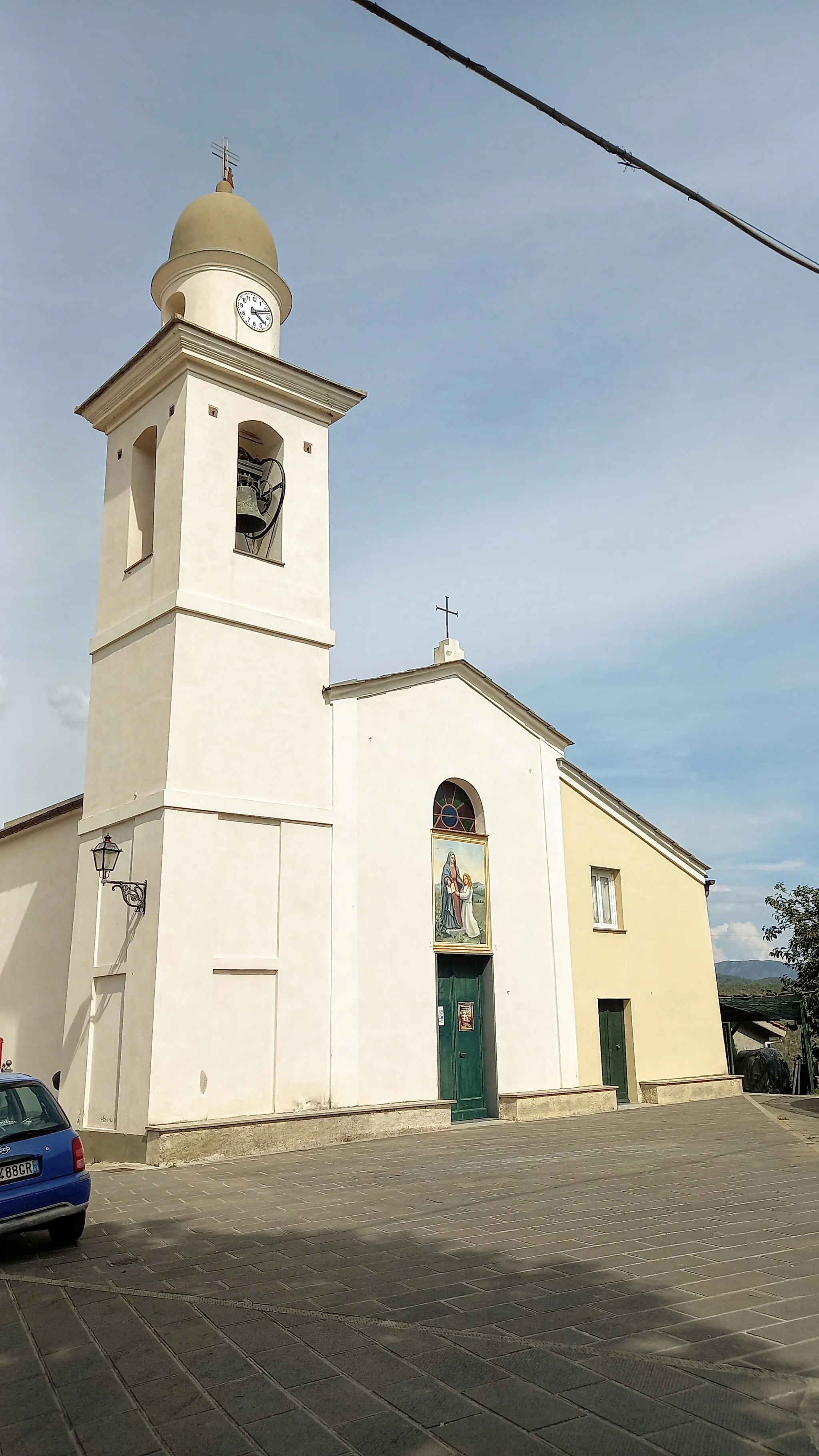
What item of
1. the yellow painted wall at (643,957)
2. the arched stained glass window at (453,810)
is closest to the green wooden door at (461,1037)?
the arched stained glass window at (453,810)

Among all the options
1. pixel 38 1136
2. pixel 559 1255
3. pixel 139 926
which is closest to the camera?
pixel 559 1255

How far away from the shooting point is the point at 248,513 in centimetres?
1527

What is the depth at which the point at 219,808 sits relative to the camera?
44.0 feet

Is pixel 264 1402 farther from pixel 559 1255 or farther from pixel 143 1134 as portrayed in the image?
pixel 143 1134

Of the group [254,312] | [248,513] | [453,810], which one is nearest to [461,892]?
[453,810]

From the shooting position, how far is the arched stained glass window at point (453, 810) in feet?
54.5

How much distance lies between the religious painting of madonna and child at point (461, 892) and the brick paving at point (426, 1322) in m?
6.44

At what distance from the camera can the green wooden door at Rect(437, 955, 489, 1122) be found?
15.7m

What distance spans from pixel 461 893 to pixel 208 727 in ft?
17.2

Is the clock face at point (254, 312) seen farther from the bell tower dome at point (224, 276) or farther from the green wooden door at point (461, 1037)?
the green wooden door at point (461, 1037)

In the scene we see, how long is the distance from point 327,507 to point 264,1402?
13568 mm

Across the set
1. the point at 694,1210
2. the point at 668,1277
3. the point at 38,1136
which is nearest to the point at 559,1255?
the point at 668,1277

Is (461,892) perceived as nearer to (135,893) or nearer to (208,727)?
(208,727)

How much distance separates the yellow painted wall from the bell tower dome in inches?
390
